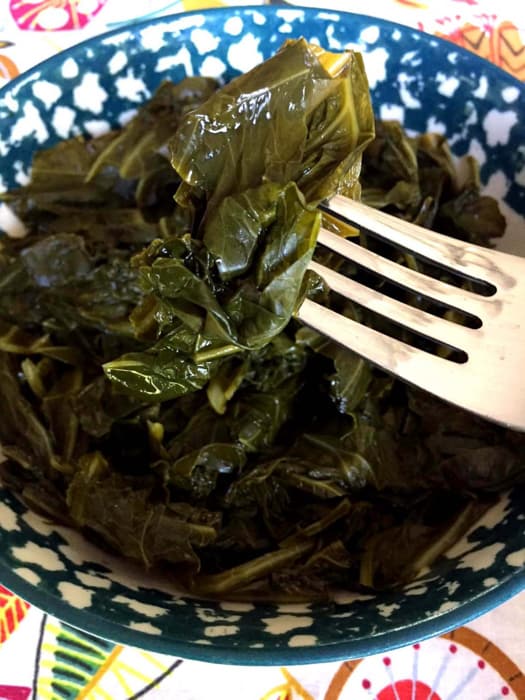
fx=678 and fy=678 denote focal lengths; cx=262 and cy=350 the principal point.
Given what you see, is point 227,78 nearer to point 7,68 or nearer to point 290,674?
point 7,68

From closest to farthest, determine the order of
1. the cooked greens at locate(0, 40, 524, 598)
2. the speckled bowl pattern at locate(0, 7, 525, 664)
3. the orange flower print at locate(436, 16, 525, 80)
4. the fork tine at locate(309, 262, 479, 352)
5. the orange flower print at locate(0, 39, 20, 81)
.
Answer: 1. the speckled bowl pattern at locate(0, 7, 525, 664)
2. the cooked greens at locate(0, 40, 524, 598)
3. the fork tine at locate(309, 262, 479, 352)
4. the orange flower print at locate(0, 39, 20, 81)
5. the orange flower print at locate(436, 16, 525, 80)

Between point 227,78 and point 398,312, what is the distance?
100 cm

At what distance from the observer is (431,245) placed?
5.02ft

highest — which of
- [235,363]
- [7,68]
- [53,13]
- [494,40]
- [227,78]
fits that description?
[494,40]

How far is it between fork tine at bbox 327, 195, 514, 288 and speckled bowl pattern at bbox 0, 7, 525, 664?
35cm

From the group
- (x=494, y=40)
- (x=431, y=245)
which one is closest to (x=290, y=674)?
(x=431, y=245)

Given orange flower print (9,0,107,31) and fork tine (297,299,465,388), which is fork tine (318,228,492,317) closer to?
fork tine (297,299,465,388)

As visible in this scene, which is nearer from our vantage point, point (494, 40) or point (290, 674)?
point (290, 674)

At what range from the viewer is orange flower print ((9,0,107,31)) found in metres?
2.51

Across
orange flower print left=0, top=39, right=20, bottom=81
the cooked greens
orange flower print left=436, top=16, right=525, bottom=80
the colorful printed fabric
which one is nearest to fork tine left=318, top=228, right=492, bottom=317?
the cooked greens

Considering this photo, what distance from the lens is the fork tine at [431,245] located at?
4.91 feet

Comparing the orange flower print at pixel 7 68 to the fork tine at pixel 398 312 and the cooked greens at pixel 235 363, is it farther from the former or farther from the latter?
the fork tine at pixel 398 312

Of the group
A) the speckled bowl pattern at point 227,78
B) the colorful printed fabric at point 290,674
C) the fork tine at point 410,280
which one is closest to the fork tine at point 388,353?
the fork tine at point 410,280

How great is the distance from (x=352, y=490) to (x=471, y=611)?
476 millimetres
